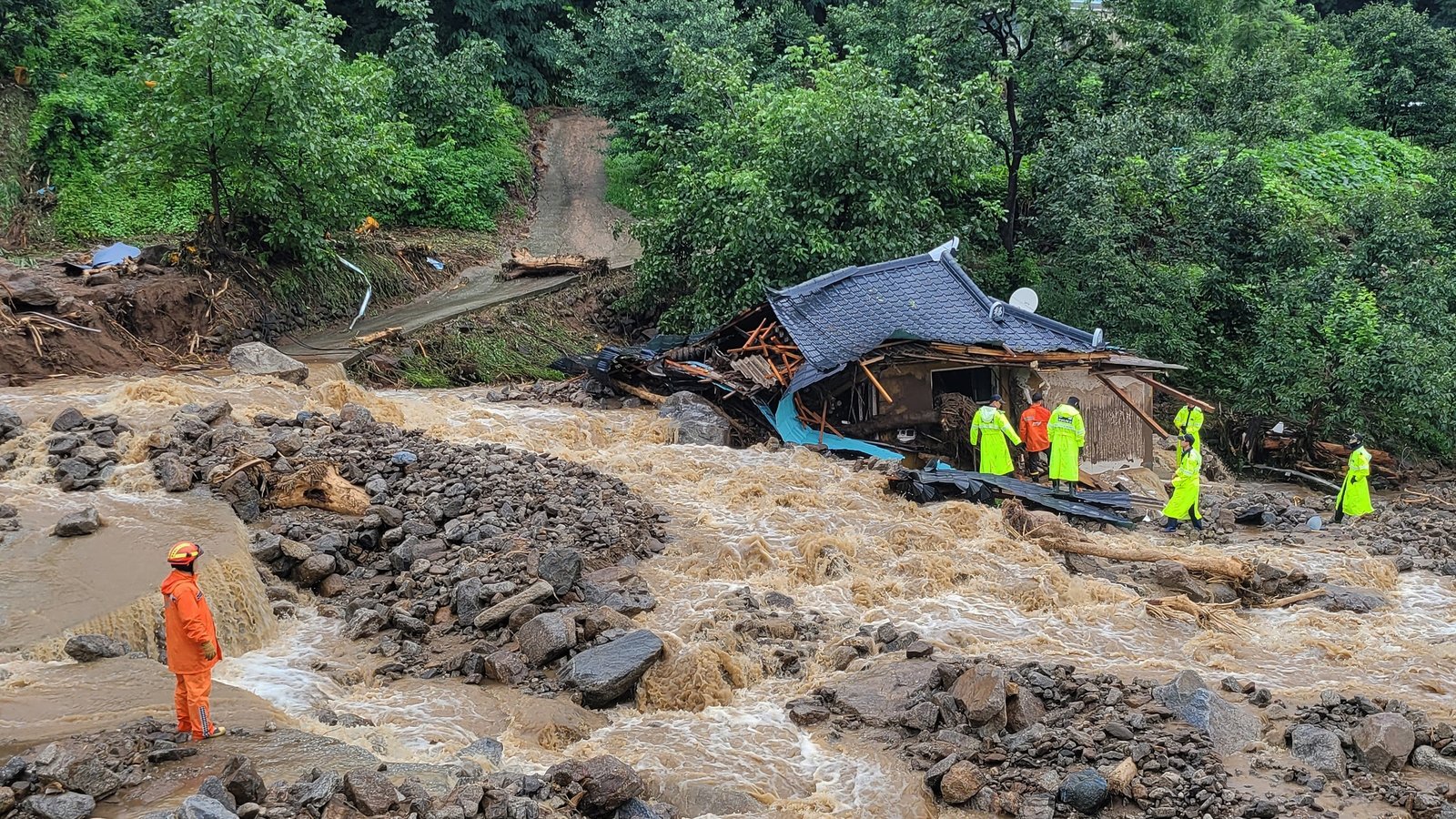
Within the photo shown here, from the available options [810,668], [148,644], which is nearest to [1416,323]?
[810,668]

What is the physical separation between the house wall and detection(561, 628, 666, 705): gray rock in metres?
8.44

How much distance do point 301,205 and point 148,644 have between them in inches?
446

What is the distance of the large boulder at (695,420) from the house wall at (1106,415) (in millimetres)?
4491

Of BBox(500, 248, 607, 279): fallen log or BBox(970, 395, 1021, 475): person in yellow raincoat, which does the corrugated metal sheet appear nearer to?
BBox(970, 395, 1021, 475): person in yellow raincoat

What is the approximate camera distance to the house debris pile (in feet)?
22.8

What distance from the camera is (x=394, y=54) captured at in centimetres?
2708

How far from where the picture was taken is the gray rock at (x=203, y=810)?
5469 mm

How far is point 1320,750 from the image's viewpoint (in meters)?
7.36

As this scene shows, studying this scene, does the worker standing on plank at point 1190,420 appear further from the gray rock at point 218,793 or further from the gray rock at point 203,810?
the gray rock at point 203,810

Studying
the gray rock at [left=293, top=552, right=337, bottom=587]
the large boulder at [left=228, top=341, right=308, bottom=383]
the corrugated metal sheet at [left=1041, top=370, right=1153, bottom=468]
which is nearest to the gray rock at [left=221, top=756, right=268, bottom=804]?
the gray rock at [left=293, top=552, right=337, bottom=587]

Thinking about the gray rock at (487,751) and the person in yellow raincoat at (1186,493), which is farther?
the person in yellow raincoat at (1186,493)

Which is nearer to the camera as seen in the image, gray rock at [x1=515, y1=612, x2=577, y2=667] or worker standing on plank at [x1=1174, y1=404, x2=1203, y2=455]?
gray rock at [x1=515, y1=612, x2=577, y2=667]

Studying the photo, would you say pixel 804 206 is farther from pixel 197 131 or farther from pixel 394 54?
pixel 394 54

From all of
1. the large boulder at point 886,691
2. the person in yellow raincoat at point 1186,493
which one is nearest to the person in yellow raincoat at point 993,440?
the person in yellow raincoat at point 1186,493
